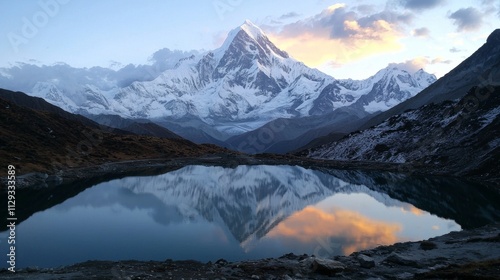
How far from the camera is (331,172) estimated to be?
13862 cm

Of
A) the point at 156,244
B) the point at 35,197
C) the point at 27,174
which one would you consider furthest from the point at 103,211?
the point at 27,174

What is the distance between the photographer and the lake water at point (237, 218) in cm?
4128

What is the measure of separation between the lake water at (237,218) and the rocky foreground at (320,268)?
552 cm

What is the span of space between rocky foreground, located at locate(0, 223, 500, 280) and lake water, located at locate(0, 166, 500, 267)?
552 centimetres

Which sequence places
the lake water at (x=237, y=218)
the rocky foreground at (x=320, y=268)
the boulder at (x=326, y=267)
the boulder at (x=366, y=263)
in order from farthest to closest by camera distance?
the lake water at (x=237, y=218) → the boulder at (x=366, y=263) → the boulder at (x=326, y=267) → the rocky foreground at (x=320, y=268)

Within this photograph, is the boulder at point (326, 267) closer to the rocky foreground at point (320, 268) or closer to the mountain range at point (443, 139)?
the rocky foreground at point (320, 268)

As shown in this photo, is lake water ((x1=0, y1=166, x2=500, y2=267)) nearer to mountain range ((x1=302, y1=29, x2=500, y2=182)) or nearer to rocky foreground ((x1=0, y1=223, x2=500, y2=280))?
rocky foreground ((x1=0, y1=223, x2=500, y2=280))

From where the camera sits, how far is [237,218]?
205ft

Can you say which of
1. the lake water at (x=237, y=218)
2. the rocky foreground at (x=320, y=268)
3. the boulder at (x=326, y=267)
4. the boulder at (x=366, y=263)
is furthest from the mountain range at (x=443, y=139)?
the boulder at (x=326, y=267)

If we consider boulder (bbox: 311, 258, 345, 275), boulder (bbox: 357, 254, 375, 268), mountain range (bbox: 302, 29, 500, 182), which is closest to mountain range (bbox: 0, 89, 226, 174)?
mountain range (bbox: 302, 29, 500, 182)

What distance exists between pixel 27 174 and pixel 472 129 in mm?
126028

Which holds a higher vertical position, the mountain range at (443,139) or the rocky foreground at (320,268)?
the mountain range at (443,139)

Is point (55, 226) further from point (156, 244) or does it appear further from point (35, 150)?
point (35, 150)

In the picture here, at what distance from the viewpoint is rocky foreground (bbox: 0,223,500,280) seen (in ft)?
88.5
